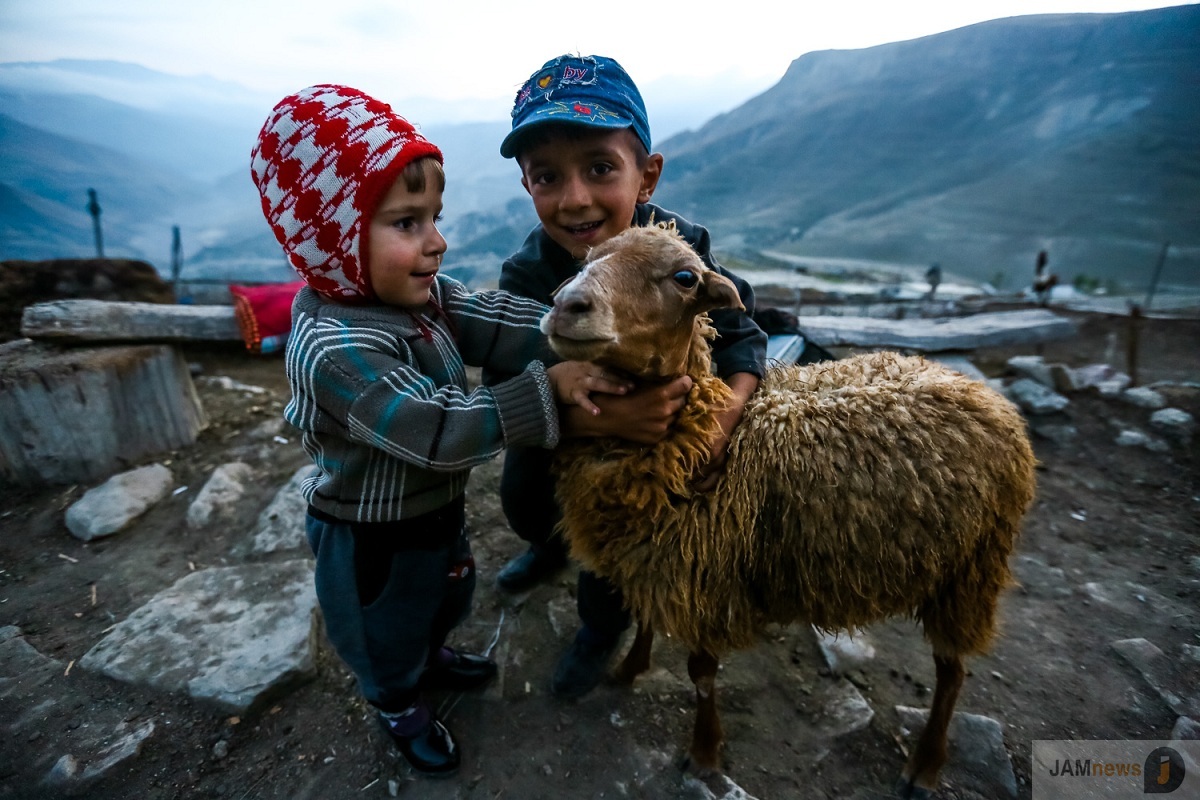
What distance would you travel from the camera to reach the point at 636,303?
1.37 m

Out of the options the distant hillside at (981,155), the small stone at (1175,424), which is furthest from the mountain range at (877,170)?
the small stone at (1175,424)

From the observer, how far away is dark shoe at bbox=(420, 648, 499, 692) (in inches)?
83.7

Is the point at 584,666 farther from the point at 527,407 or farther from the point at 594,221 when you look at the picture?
the point at 594,221

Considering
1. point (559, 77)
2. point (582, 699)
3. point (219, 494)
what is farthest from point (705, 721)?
point (219, 494)

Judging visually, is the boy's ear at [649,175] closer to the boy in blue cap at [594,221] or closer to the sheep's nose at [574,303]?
the boy in blue cap at [594,221]

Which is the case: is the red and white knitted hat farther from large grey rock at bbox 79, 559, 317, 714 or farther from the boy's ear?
large grey rock at bbox 79, 559, 317, 714

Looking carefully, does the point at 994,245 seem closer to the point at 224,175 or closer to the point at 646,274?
the point at 646,274

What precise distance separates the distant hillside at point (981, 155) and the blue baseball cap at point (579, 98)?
607 inches

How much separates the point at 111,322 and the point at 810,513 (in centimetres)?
449

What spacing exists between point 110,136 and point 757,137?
45657 millimetres

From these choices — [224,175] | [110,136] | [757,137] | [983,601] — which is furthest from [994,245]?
[224,175]

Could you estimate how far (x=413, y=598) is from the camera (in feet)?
5.51

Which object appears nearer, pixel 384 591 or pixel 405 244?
pixel 405 244

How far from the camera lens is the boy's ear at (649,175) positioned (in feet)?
6.79
